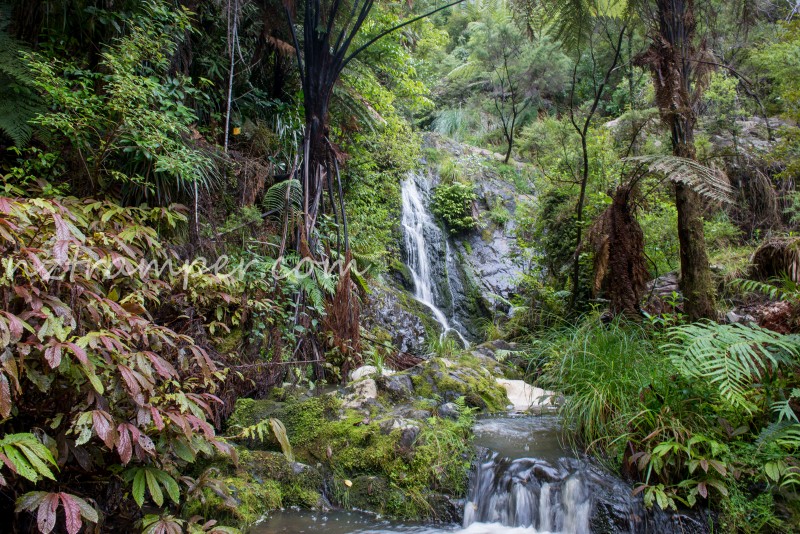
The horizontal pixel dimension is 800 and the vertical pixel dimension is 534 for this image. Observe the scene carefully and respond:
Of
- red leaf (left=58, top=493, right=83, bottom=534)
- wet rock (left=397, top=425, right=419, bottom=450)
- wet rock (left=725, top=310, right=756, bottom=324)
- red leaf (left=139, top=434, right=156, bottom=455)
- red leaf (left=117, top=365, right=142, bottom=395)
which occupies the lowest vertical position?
wet rock (left=397, top=425, right=419, bottom=450)

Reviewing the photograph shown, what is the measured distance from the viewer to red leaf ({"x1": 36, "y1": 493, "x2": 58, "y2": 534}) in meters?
1.78

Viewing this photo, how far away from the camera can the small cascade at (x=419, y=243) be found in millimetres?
9242

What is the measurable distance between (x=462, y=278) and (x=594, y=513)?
24.9 feet

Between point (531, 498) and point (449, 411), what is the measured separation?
984 millimetres

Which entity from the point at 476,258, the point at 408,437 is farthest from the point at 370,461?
the point at 476,258

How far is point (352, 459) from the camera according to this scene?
3.30 meters

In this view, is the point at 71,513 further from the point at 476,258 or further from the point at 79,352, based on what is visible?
the point at 476,258

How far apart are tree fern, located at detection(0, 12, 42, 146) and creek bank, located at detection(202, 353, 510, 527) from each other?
8.55 ft

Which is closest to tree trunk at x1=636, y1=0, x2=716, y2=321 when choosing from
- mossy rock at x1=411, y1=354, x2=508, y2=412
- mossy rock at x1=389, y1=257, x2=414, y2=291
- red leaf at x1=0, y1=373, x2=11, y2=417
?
mossy rock at x1=411, y1=354, x2=508, y2=412

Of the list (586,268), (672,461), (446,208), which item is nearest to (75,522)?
(672,461)

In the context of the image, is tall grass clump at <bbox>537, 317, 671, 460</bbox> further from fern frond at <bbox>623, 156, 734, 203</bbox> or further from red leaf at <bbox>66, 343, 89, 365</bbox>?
red leaf at <bbox>66, 343, 89, 365</bbox>

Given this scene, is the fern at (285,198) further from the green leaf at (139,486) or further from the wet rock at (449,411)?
the green leaf at (139,486)

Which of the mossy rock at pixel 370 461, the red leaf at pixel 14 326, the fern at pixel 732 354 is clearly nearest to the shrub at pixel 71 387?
the red leaf at pixel 14 326

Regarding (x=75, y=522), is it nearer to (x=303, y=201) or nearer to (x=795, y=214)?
(x=303, y=201)
